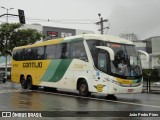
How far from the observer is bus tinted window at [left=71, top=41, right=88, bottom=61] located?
21797 mm

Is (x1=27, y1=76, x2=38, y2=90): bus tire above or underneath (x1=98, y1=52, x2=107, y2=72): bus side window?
underneath

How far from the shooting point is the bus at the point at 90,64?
2009cm

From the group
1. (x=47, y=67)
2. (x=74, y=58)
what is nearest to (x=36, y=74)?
(x=47, y=67)

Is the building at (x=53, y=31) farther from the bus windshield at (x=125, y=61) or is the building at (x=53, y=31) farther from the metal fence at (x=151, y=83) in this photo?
the bus windshield at (x=125, y=61)

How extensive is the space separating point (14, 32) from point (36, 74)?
96.8 feet

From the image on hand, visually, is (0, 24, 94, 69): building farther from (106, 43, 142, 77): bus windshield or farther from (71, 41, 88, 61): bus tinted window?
(106, 43, 142, 77): bus windshield

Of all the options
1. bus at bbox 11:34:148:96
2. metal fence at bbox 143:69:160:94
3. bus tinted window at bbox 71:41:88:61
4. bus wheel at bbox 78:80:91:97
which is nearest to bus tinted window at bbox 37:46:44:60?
bus at bbox 11:34:148:96

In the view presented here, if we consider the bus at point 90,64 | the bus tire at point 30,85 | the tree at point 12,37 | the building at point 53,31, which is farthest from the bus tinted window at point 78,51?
the building at point 53,31

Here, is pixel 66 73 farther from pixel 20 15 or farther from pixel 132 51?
pixel 20 15

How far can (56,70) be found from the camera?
973 inches

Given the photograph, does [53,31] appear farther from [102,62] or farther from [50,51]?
[102,62]

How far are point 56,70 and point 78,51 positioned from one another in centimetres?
301

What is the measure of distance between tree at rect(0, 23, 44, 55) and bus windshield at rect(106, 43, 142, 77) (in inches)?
1398

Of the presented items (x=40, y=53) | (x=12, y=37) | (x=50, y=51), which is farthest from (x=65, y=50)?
(x=12, y=37)
